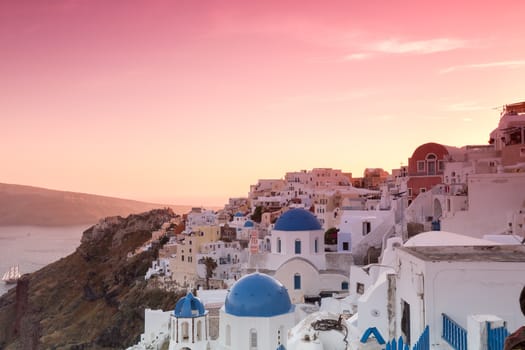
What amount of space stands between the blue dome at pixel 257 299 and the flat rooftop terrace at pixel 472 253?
10.8 metres

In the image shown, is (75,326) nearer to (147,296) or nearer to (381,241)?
Result: (147,296)

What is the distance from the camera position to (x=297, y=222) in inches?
1045

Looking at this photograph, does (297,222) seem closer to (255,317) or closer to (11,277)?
(255,317)

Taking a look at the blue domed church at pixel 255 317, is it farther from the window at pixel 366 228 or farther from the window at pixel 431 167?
the window at pixel 431 167

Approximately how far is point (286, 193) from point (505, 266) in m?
50.9

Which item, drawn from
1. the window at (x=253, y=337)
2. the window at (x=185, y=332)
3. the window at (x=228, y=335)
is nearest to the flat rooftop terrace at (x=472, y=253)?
the window at (x=253, y=337)

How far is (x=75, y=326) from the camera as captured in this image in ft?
167

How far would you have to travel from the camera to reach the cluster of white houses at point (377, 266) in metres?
6.86

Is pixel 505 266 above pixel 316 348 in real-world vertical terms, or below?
above

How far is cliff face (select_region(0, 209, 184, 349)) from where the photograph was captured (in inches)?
1730

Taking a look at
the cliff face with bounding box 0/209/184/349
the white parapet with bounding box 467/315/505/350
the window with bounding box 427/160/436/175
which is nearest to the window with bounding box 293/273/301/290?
the window with bounding box 427/160/436/175

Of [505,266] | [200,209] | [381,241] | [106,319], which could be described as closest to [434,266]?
[505,266]

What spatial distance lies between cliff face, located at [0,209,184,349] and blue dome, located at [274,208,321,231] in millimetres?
16149

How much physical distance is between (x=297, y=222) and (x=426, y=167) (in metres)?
12.7
